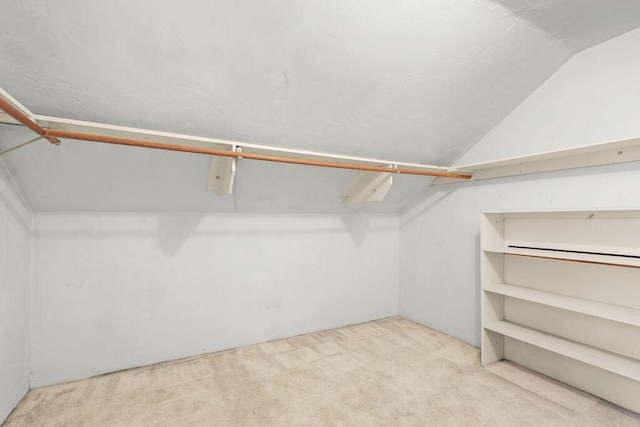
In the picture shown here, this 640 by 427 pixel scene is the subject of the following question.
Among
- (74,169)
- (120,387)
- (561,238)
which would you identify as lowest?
(120,387)

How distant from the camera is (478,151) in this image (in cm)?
251

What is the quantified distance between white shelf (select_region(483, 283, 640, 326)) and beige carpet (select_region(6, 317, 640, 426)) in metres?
0.55

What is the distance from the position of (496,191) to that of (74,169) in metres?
2.90

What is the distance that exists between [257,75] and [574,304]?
2246mm

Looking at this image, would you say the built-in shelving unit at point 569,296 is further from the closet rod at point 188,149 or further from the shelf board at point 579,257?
the closet rod at point 188,149

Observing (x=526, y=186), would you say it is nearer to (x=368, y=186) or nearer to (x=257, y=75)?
(x=368, y=186)

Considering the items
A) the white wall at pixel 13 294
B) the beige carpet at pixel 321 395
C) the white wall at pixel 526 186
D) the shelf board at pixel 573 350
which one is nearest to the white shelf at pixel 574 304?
the shelf board at pixel 573 350

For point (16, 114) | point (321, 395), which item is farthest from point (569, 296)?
point (16, 114)

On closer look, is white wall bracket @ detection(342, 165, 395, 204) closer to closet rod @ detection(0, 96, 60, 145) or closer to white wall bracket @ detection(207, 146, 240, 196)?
white wall bracket @ detection(207, 146, 240, 196)

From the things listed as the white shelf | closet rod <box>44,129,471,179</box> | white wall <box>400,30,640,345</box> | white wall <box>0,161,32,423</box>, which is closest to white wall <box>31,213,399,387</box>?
white wall <box>0,161,32,423</box>

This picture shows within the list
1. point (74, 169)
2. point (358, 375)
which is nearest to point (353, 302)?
point (358, 375)

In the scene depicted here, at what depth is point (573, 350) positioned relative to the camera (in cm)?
181

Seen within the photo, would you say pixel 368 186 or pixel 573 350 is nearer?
pixel 573 350

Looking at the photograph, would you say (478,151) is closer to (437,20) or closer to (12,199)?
(437,20)
